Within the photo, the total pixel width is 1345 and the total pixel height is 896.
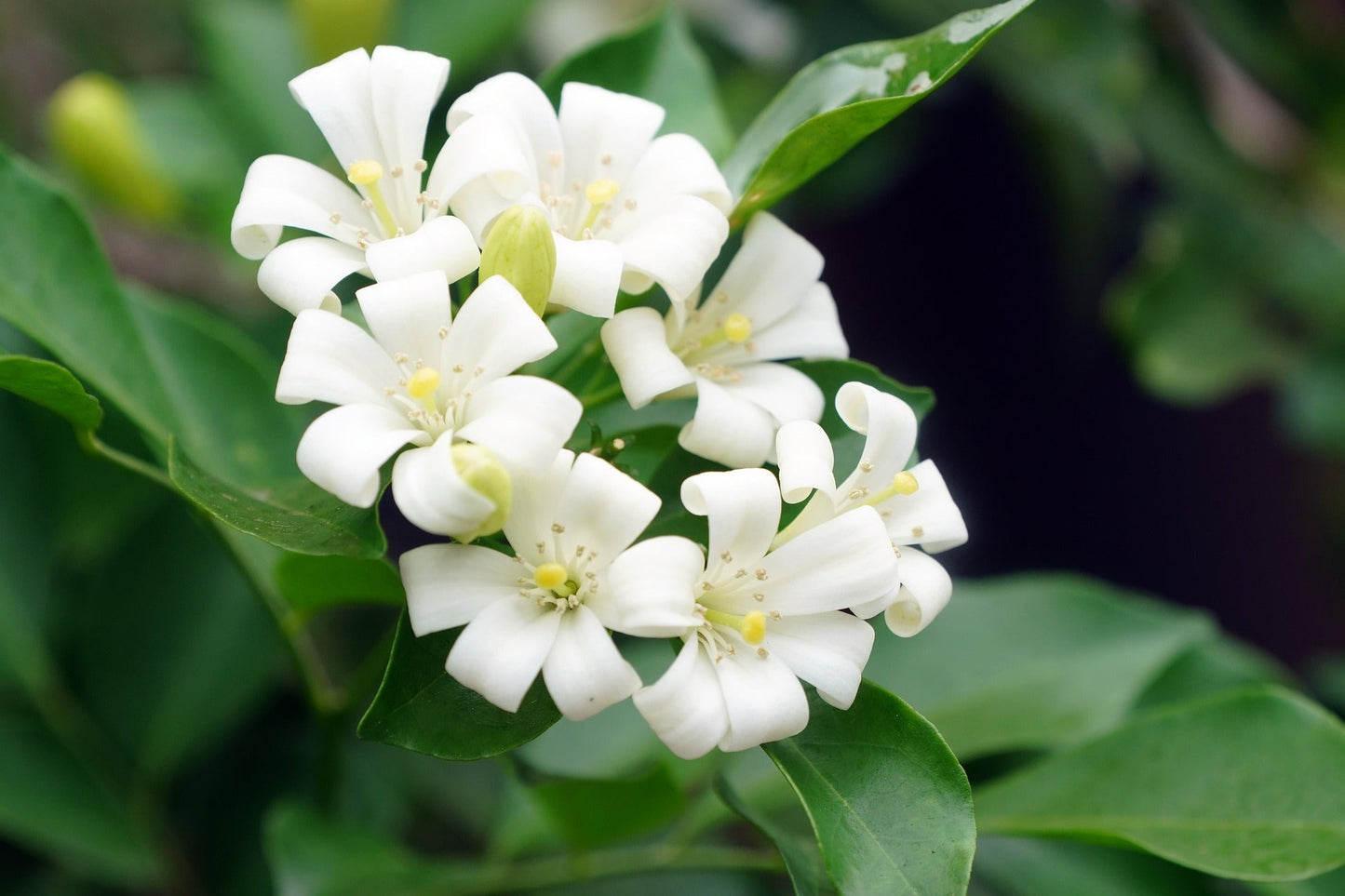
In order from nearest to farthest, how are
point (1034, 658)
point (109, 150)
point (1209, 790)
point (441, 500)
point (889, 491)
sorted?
point (441, 500)
point (889, 491)
point (1209, 790)
point (1034, 658)
point (109, 150)

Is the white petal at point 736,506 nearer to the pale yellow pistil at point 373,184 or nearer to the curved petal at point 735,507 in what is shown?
the curved petal at point 735,507

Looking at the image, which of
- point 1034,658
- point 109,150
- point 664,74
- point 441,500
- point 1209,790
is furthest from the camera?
point 109,150

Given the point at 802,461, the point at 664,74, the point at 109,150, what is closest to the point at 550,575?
the point at 802,461

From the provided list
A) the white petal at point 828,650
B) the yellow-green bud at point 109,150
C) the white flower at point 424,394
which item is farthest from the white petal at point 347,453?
the yellow-green bud at point 109,150

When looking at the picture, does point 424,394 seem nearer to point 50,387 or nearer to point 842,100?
point 50,387

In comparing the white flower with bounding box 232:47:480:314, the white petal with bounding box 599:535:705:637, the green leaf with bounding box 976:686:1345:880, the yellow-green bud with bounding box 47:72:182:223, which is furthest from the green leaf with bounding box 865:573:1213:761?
the yellow-green bud with bounding box 47:72:182:223

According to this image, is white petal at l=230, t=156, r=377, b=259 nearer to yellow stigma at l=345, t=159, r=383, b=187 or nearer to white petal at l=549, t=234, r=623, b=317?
yellow stigma at l=345, t=159, r=383, b=187

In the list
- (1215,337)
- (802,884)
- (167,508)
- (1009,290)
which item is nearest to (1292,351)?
(1215,337)

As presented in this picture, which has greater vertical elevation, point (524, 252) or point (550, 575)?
point (524, 252)
